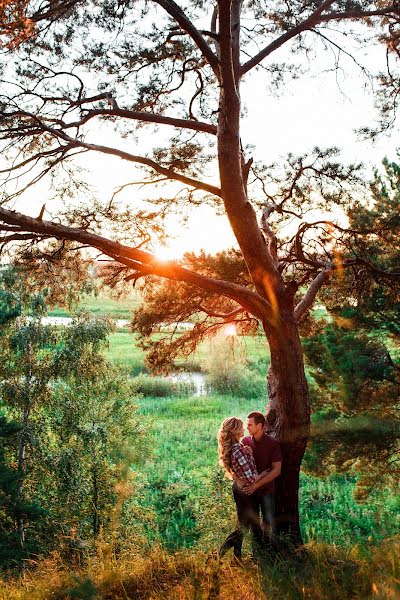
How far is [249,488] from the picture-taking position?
4605 mm

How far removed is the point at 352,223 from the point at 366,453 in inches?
211

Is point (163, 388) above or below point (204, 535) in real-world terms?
above

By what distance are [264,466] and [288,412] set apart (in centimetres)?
91

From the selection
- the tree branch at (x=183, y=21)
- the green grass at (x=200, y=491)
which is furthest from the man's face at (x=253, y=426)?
the green grass at (x=200, y=491)

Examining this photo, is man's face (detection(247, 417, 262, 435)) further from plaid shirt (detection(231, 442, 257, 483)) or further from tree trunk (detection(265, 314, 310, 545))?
tree trunk (detection(265, 314, 310, 545))

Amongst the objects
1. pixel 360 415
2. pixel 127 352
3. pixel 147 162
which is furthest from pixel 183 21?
pixel 127 352

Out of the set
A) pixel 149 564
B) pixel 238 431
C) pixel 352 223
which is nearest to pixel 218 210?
pixel 352 223

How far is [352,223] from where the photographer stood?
8.00 meters

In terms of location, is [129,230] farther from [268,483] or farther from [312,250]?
A: [268,483]

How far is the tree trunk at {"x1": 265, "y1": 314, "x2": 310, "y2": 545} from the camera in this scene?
5.65 m

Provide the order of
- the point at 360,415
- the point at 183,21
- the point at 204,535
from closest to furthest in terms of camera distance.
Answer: the point at 183,21 → the point at 360,415 → the point at 204,535

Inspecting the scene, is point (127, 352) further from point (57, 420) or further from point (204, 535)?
point (204, 535)

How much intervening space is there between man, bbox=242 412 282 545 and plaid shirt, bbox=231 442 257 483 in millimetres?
82

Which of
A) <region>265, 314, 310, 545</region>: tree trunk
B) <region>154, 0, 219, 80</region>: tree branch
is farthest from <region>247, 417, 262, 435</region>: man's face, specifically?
<region>154, 0, 219, 80</region>: tree branch
